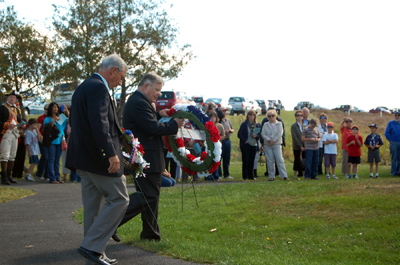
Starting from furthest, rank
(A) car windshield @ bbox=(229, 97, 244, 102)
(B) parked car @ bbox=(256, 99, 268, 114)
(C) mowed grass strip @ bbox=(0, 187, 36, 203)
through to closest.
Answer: (B) parked car @ bbox=(256, 99, 268, 114) < (A) car windshield @ bbox=(229, 97, 244, 102) < (C) mowed grass strip @ bbox=(0, 187, 36, 203)

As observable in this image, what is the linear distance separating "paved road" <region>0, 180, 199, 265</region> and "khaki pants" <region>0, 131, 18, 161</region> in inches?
107

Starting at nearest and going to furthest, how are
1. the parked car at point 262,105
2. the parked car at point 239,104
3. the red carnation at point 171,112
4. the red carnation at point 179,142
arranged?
the red carnation at point 171,112 → the red carnation at point 179,142 → the parked car at point 239,104 → the parked car at point 262,105

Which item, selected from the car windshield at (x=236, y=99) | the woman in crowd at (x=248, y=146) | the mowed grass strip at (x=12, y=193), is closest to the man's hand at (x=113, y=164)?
the mowed grass strip at (x=12, y=193)

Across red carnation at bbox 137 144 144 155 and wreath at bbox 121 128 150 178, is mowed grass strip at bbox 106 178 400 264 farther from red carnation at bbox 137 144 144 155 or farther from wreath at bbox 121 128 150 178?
red carnation at bbox 137 144 144 155

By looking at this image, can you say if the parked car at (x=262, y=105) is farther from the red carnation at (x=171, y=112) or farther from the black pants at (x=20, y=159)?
the red carnation at (x=171, y=112)

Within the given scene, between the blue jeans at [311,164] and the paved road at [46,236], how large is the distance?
26.9 ft

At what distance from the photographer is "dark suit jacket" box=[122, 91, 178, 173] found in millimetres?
6285

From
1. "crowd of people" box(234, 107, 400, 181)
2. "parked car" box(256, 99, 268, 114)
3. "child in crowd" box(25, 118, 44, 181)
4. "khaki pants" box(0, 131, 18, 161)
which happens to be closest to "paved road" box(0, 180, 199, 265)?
"khaki pants" box(0, 131, 18, 161)

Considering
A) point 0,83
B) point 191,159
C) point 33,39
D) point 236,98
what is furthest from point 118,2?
point 236,98

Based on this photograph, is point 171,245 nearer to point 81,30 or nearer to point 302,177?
point 302,177

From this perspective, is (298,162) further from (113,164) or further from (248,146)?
(113,164)

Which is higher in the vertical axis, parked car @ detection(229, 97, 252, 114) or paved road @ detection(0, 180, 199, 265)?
parked car @ detection(229, 97, 252, 114)

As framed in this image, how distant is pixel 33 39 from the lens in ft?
62.5

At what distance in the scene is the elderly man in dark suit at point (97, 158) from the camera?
496 centimetres
